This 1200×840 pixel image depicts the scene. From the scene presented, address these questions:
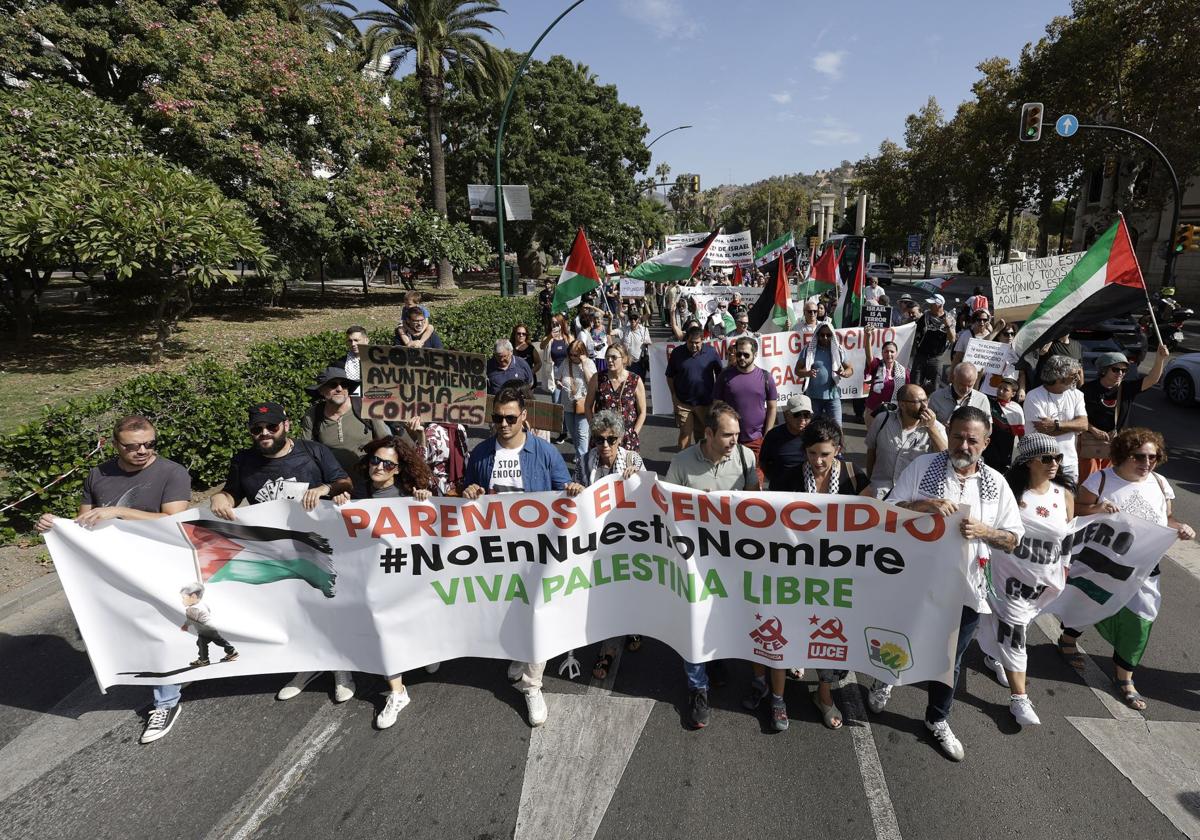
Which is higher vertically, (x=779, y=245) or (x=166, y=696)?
(x=779, y=245)

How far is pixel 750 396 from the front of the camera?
598cm

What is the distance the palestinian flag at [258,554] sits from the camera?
3.64 metres

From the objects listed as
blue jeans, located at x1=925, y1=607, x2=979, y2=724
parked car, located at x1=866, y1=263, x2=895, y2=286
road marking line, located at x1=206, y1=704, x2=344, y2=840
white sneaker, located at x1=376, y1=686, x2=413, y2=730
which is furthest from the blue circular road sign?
parked car, located at x1=866, y1=263, x2=895, y2=286

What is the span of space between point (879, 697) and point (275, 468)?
3739 millimetres

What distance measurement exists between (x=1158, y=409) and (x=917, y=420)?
9.63 metres

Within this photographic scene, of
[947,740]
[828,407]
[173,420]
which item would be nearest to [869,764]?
[947,740]

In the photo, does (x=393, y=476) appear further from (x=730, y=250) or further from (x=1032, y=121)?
(x=1032, y=121)

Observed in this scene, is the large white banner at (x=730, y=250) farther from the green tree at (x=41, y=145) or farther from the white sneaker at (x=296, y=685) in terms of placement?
the white sneaker at (x=296, y=685)

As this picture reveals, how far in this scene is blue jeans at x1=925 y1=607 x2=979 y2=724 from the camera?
3.34 metres

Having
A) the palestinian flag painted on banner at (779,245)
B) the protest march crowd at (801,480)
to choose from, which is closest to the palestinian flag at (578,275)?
the palestinian flag painted on banner at (779,245)

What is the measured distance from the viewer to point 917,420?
15.2ft

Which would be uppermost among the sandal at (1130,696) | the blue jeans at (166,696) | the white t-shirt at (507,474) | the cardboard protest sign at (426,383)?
the cardboard protest sign at (426,383)

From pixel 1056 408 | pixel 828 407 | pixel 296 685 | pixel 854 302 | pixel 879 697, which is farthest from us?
pixel 854 302

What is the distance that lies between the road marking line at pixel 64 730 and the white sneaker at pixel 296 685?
0.83 metres
